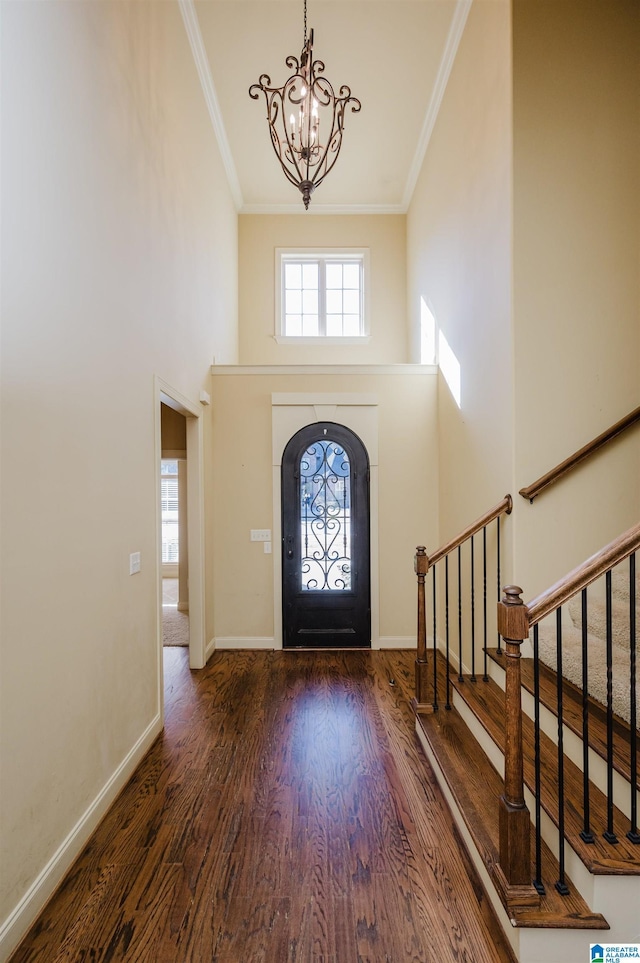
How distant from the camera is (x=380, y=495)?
15.6 feet

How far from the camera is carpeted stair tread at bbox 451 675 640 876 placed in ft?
5.04

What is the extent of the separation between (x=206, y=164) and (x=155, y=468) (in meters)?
3.26

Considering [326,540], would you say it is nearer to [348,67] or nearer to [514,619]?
[514,619]

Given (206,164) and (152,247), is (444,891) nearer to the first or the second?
(152,247)

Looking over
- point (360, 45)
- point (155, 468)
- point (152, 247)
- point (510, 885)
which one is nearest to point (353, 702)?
point (510, 885)

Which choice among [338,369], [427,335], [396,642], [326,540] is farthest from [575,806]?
[427,335]

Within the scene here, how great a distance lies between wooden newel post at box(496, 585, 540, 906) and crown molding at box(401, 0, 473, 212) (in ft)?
14.6

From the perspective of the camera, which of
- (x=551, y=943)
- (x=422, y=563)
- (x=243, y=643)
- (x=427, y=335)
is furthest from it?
(x=427, y=335)

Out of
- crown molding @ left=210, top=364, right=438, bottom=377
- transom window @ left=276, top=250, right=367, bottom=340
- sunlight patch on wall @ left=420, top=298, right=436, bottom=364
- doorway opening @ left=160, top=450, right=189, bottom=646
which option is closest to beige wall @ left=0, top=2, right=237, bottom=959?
doorway opening @ left=160, top=450, right=189, bottom=646

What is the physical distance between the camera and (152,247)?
301 cm

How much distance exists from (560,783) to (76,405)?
2305mm

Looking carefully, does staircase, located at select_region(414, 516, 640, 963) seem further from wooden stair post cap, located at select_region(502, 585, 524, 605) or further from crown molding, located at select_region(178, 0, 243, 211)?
crown molding, located at select_region(178, 0, 243, 211)

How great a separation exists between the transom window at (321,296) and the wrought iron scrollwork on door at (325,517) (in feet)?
7.93

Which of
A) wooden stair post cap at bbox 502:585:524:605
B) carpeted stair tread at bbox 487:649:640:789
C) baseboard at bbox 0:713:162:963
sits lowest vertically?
baseboard at bbox 0:713:162:963
